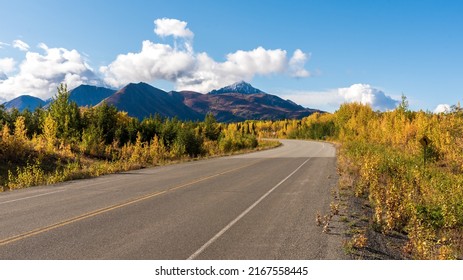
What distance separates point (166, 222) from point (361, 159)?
15.4 meters

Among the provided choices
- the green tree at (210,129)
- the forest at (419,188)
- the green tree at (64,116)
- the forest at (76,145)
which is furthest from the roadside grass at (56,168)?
the green tree at (210,129)

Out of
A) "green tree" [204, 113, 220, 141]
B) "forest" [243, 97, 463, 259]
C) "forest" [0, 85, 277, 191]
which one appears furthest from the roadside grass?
"green tree" [204, 113, 220, 141]

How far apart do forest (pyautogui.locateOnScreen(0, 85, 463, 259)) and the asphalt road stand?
174 centimetres

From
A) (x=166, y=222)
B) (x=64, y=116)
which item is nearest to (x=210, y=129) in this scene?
(x=64, y=116)

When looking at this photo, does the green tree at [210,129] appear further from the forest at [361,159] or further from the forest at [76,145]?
the forest at [76,145]

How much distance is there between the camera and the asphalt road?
20.3 feet

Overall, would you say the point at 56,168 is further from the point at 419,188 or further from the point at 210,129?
the point at 210,129

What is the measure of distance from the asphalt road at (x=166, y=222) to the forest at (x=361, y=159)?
5.72ft

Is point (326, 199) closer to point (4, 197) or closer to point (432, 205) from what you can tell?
point (432, 205)

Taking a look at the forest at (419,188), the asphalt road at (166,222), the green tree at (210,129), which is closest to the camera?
the asphalt road at (166,222)

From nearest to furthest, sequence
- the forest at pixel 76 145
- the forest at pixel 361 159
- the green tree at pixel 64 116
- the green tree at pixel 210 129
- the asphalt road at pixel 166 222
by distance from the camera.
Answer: the asphalt road at pixel 166 222
the forest at pixel 361 159
the forest at pixel 76 145
the green tree at pixel 64 116
the green tree at pixel 210 129

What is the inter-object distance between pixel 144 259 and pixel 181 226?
2124mm

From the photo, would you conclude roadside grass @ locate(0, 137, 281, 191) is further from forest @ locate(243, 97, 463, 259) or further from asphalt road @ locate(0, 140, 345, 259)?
→ forest @ locate(243, 97, 463, 259)

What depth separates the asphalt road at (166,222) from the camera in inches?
243
